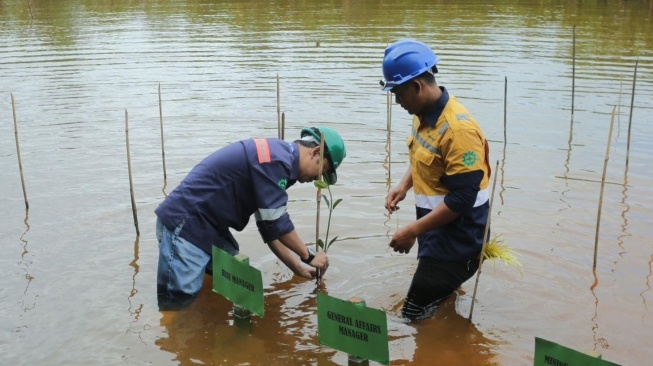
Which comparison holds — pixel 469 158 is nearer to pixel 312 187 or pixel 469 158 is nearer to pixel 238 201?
pixel 238 201

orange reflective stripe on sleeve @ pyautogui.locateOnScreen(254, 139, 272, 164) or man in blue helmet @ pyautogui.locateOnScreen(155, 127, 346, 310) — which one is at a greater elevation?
orange reflective stripe on sleeve @ pyautogui.locateOnScreen(254, 139, 272, 164)

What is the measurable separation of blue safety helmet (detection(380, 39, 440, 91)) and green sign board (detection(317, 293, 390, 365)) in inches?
49.7

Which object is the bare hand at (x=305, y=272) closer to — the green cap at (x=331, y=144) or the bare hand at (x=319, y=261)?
the bare hand at (x=319, y=261)

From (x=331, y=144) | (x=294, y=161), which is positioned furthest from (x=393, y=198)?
(x=294, y=161)

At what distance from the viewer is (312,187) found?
328 inches

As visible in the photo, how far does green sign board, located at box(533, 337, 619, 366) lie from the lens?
340 centimetres

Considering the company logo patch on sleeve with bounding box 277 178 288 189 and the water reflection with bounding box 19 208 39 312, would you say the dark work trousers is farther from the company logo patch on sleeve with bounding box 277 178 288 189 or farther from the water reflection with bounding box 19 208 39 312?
the water reflection with bounding box 19 208 39 312

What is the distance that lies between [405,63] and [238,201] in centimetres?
145

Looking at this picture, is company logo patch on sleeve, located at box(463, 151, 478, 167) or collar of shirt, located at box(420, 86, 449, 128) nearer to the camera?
company logo patch on sleeve, located at box(463, 151, 478, 167)

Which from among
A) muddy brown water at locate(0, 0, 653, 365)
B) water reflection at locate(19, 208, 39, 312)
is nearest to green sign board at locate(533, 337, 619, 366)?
muddy brown water at locate(0, 0, 653, 365)

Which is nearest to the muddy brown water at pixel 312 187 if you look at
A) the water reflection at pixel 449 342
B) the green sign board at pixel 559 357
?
the water reflection at pixel 449 342

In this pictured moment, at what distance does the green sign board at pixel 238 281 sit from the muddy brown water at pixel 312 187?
34 centimetres

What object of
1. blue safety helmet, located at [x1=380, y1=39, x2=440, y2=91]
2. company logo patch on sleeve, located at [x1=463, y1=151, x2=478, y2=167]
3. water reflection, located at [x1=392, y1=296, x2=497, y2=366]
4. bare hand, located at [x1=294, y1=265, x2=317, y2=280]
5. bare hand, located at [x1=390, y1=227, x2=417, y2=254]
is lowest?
water reflection, located at [x1=392, y1=296, x2=497, y2=366]

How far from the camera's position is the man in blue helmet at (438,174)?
4375 mm
